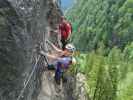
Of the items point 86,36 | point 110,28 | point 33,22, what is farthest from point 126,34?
point 33,22

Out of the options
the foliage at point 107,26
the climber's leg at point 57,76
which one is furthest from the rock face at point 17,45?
the foliage at point 107,26

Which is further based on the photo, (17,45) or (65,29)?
(65,29)

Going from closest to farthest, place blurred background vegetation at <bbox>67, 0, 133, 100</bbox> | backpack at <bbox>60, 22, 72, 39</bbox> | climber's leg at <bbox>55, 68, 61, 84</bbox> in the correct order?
climber's leg at <bbox>55, 68, 61, 84</bbox> → backpack at <bbox>60, 22, 72, 39</bbox> → blurred background vegetation at <bbox>67, 0, 133, 100</bbox>

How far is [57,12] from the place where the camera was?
32.4ft

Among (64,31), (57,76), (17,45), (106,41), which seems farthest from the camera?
(106,41)

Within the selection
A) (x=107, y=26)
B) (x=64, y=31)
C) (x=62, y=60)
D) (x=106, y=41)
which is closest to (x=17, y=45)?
(x=62, y=60)

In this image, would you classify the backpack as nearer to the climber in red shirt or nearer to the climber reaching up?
the climber in red shirt

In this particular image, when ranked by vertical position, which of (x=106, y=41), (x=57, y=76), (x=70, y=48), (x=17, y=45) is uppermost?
(x=17, y=45)

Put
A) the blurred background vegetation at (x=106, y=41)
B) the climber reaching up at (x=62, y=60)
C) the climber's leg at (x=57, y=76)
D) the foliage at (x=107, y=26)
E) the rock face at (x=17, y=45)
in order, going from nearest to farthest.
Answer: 1. the rock face at (x=17, y=45)
2. the climber reaching up at (x=62, y=60)
3. the climber's leg at (x=57, y=76)
4. the blurred background vegetation at (x=106, y=41)
5. the foliage at (x=107, y=26)

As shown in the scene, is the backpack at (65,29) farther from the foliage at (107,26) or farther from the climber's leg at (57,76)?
the foliage at (107,26)

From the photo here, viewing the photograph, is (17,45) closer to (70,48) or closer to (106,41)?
(70,48)

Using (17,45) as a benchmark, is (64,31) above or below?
above

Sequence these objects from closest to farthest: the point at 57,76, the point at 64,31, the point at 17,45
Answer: the point at 17,45 → the point at 57,76 → the point at 64,31

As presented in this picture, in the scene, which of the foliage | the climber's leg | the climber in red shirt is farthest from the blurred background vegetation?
Result: the climber's leg
